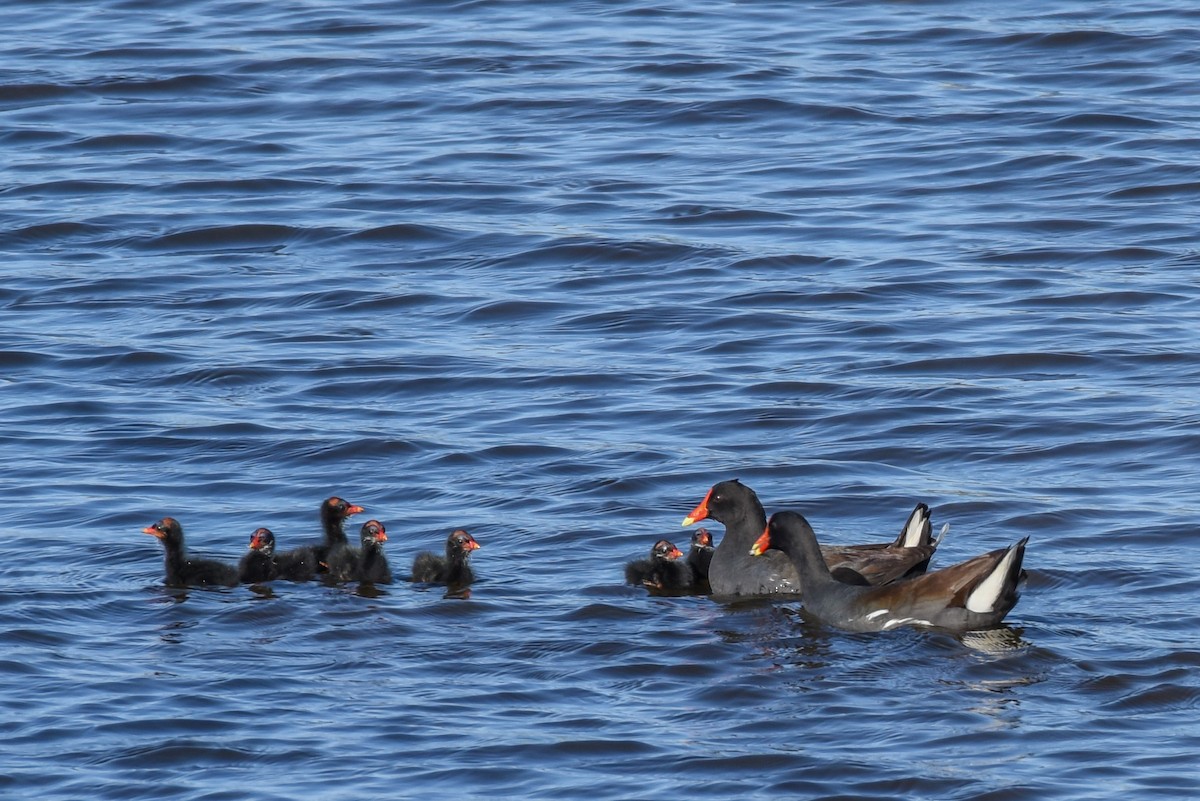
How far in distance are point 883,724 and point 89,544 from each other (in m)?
5.33

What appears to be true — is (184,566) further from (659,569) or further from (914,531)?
(914,531)

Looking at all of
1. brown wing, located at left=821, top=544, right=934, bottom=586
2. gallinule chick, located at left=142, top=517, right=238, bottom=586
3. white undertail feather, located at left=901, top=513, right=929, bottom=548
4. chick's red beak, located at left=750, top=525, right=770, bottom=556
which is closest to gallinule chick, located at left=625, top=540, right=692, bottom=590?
chick's red beak, located at left=750, top=525, right=770, bottom=556

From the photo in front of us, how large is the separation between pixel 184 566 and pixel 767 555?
3324mm

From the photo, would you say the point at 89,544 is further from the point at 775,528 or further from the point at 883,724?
the point at 883,724

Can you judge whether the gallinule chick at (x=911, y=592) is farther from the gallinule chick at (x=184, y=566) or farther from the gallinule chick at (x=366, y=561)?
the gallinule chick at (x=184, y=566)

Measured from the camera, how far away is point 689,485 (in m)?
13.6

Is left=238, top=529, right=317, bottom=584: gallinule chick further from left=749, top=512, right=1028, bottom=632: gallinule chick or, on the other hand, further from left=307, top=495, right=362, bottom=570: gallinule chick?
left=749, top=512, right=1028, bottom=632: gallinule chick

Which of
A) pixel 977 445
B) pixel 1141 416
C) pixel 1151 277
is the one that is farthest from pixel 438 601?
pixel 1151 277

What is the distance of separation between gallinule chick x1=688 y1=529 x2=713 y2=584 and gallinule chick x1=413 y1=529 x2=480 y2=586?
4.70 ft

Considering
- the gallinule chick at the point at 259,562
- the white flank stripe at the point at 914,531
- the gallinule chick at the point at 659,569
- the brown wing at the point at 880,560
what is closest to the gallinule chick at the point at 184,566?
the gallinule chick at the point at 259,562

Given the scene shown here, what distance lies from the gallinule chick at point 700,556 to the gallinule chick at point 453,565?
1.43 meters

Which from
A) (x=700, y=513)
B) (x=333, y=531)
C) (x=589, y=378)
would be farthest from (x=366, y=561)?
(x=589, y=378)

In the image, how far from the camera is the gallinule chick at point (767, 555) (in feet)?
38.4

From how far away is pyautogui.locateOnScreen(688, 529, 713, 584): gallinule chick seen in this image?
12.6 meters
